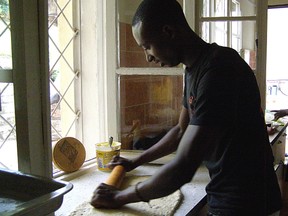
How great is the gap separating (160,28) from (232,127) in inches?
13.0

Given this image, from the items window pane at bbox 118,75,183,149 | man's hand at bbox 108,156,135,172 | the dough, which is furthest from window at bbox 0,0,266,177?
the dough

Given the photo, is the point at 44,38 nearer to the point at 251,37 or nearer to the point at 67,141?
the point at 67,141

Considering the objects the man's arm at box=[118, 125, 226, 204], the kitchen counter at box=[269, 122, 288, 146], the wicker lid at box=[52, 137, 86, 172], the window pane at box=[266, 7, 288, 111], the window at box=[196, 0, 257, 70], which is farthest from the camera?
the window pane at box=[266, 7, 288, 111]

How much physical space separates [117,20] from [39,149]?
0.88 metres

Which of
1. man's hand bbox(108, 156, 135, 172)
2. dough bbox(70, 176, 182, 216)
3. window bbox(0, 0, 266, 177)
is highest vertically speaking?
window bbox(0, 0, 266, 177)

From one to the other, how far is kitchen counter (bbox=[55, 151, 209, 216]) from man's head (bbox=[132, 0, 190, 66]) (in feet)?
1.55

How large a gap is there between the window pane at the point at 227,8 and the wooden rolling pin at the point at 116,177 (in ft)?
2.74

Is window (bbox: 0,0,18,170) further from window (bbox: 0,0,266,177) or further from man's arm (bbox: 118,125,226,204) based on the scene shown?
man's arm (bbox: 118,125,226,204)

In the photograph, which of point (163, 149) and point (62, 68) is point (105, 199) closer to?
point (163, 149)

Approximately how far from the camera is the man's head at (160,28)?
932mm

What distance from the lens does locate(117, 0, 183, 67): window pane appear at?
1663mm

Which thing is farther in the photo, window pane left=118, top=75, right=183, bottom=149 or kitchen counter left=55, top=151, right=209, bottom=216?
window pane left=118, top=75, right=183, bottom=149

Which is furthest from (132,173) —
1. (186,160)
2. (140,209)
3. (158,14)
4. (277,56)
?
(277,56)

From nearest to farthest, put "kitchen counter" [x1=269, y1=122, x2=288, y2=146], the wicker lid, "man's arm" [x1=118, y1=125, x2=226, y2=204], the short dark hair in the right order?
"man's arm" [x1=118, y1=125, x2=226, y2=204] < the short dark hair < the wicker lid < "kitchen counter" [x1=269, y1=122, x2=288, y2=146]
